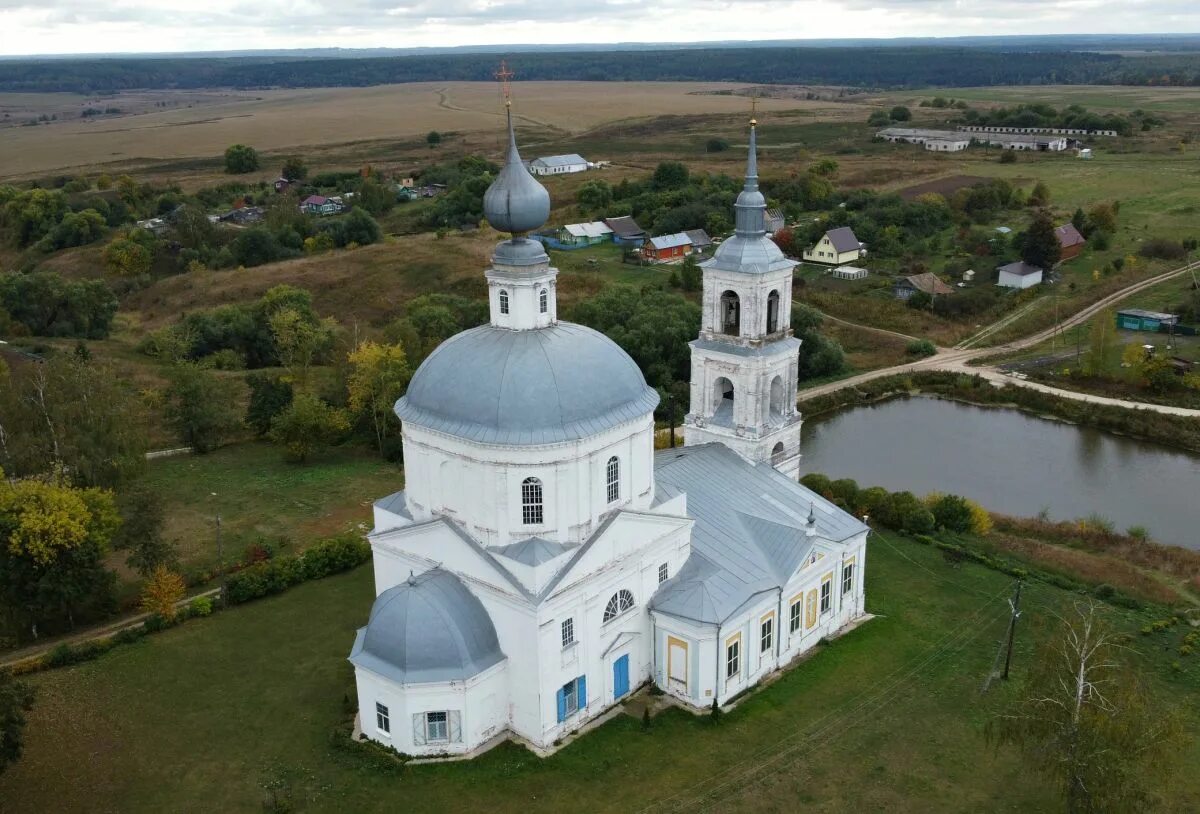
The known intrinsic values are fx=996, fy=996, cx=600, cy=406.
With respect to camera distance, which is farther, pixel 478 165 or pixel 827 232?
pixel 478 165

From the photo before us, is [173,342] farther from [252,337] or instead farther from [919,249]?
[919,249]

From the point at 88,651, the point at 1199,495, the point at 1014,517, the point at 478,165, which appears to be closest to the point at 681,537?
the point at 88,651

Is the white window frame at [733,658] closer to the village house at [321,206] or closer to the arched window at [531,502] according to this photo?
the arched window at [531,502]

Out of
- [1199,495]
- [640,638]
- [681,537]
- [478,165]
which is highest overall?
[478,165]

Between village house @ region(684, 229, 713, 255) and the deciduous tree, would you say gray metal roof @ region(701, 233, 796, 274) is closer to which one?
the deciduous tree

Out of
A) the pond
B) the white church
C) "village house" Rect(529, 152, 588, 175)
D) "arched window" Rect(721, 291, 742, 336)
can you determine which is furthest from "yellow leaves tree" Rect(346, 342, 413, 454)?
"village house" Rect(529, 152, 588, 175)

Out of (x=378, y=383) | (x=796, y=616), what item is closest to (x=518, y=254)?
(x=796, y=616)
